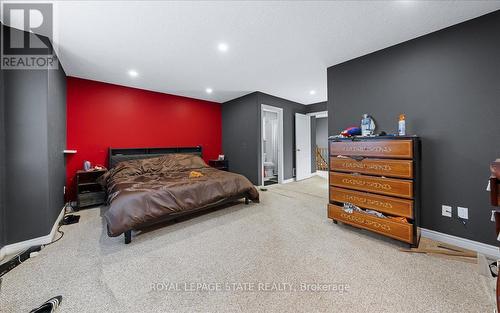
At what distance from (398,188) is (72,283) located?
3134 mm

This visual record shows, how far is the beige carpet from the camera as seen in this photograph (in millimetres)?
1317

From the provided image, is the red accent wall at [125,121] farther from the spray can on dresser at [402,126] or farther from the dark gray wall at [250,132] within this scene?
the spray can on dresser at [402,126]

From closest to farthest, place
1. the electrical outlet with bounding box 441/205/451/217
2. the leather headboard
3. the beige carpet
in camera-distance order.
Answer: the beige carpet, the electrical outlet with bounding box 441/205/451/217, the leather headboard

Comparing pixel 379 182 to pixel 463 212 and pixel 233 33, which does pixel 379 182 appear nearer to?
pixel 463 212

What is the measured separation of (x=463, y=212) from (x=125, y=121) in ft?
18.2

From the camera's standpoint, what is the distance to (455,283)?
4.87ft

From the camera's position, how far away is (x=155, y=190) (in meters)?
2.45

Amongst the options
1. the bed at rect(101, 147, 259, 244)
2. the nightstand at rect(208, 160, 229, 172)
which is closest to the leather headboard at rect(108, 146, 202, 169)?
the bed at rect(101, 147, 259, 244)

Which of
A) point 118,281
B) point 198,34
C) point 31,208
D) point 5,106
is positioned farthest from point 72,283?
point 198,34

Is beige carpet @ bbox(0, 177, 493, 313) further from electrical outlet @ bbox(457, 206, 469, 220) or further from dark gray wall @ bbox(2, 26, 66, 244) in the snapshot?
electrical outlet @ bbox(457, 206, 469, 220)

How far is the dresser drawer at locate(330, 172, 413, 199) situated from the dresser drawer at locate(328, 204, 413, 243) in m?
0.30

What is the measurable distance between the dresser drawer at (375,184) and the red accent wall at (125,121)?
12.5 ft

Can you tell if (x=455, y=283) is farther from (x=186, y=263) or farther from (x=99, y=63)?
(x=99, y=63)

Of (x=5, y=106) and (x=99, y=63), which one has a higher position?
(x=99, y=63)
